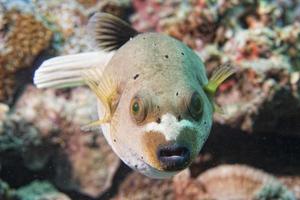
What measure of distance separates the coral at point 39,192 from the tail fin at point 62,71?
119 centimetres

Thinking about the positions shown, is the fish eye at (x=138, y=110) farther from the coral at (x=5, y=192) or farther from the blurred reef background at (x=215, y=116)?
the blurred reef background at (x=215, y=116)

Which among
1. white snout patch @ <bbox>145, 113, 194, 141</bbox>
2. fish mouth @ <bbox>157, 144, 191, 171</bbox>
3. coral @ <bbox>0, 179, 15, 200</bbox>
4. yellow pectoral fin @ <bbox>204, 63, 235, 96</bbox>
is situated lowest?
coral @ <bbox>0, 179, 15, 200</bbox>

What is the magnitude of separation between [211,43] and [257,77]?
70cm

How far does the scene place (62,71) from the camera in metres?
3.39

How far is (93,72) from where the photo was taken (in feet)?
9.15

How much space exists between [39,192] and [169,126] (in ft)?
8.54

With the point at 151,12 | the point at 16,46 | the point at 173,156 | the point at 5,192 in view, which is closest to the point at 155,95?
the point at 173,156

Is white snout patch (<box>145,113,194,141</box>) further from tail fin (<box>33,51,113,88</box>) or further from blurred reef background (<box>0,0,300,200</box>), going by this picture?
blurred reef background (<box>0,0,300,200</box>)

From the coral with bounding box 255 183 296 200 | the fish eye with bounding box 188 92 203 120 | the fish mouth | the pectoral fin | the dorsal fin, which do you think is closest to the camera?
the fish mouth

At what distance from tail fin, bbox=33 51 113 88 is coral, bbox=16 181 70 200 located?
1.19 m

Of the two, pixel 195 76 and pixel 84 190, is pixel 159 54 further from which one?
pixel 84 190

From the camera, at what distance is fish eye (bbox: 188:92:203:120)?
75.9 inches

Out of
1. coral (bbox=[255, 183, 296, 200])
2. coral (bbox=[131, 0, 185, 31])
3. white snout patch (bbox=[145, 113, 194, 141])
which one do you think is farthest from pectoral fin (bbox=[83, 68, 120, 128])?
coral (bbox=[131, 0, 185, 31])

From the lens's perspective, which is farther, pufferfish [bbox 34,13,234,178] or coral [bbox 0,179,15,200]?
coral [bbox 0,179,15,200]
